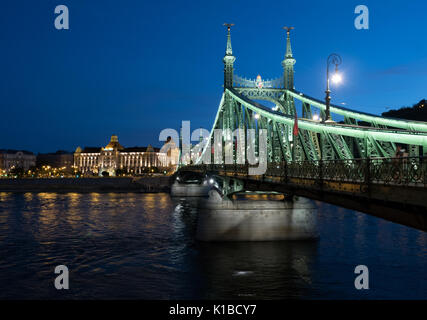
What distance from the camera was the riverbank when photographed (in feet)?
308

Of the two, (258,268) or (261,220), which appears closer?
(258,268)

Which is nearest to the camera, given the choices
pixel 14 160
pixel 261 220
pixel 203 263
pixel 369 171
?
pixel 369 171

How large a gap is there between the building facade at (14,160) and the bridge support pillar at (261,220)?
169 metres

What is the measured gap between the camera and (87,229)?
34.1 metres

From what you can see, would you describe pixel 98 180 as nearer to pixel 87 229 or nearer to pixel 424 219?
pixel 87 229

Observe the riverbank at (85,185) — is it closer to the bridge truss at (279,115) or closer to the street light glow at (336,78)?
the bridge truss at (279,115)

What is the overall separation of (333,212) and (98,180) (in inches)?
3244

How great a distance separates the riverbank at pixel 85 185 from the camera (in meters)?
93.9

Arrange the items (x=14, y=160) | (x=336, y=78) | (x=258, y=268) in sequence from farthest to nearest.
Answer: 1. (x=14, y=160)
2. (x=258, y=268)
3. (x=336, y=78)

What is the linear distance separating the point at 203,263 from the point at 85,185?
274 ft

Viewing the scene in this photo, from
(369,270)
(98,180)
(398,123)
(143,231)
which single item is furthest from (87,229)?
(98,180)

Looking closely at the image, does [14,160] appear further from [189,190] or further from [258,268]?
[258,268]

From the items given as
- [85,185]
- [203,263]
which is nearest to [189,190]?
[85,185]

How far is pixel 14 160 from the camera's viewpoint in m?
182
